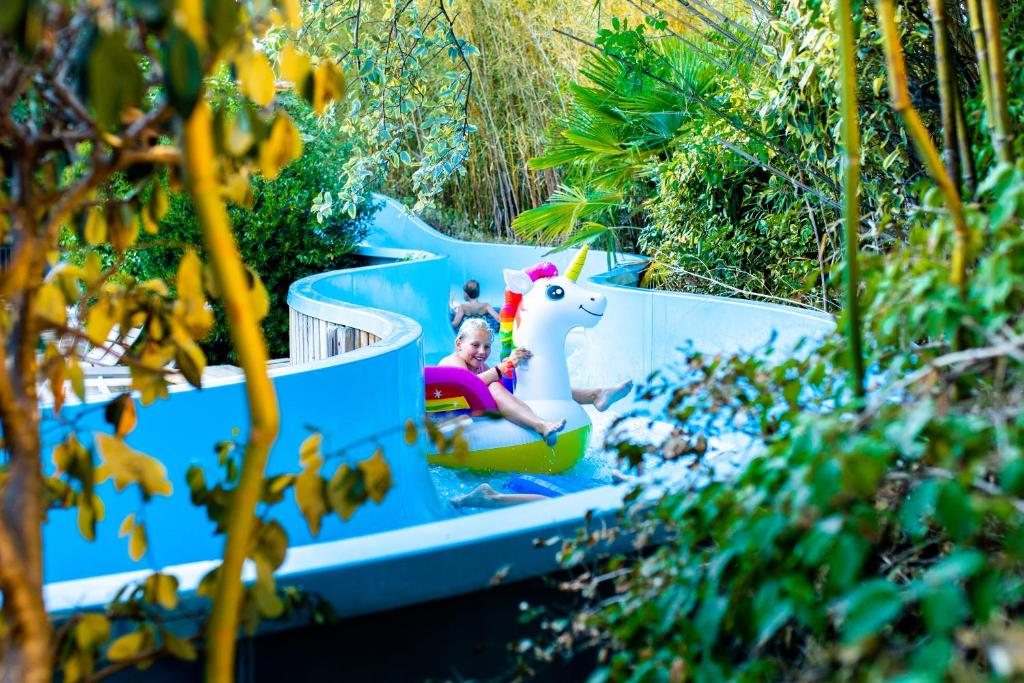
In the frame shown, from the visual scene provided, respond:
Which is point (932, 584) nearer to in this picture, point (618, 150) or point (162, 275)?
point (618, 150)

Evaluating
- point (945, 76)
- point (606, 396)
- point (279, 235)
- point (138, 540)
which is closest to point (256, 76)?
point (138, 540)

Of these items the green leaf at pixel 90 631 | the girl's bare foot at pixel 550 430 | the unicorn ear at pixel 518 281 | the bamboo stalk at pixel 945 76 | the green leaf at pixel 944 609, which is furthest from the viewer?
the unicorn ear at pixel 518 281

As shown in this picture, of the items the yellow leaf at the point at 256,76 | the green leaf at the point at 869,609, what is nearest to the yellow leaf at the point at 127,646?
the yellow leaf at the point at 256,76

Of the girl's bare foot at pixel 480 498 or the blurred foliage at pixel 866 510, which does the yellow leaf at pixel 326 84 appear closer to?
the blurred foliage at pixel 866 510

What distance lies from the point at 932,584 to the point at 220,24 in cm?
79

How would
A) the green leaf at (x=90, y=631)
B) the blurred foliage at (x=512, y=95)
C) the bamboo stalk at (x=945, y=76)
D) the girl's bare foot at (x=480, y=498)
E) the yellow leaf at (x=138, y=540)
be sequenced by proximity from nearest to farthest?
the green leaf at (x=90, y=631) < the yellow leaf at (x=138, y=540) < the bamboo stalk at (x=945, y=76) < the girl's bare foot at (x=480, y=498) < the blurred foliage at (x=512, y=95)

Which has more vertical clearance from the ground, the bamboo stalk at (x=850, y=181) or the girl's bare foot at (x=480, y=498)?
the bamboo stalk at (x=850, y=181)

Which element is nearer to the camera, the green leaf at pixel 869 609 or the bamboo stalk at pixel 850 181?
the green leaf at pixel 869 609

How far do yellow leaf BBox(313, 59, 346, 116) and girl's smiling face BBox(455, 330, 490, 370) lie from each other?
15.0 ft

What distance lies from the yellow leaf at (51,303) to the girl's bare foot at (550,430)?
4.05 metres

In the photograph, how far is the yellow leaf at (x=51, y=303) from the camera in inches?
50.9

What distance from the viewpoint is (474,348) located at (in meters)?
5.73

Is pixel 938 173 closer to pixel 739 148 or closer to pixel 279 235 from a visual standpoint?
pixel 739 148

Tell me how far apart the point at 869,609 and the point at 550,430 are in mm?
4475
